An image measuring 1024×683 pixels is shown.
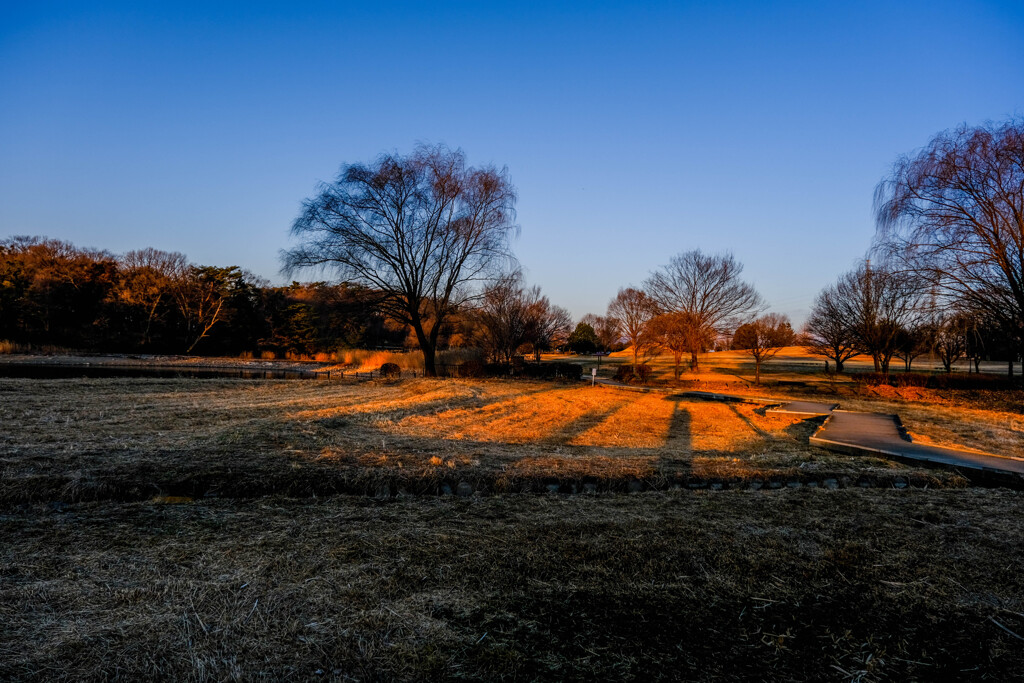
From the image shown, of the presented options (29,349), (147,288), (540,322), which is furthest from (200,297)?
(540,322)

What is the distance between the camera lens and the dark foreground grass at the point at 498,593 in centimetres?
235

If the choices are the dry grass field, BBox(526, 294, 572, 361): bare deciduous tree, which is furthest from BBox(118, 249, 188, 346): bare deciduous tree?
the dry grass field

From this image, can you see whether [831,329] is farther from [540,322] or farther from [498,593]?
[498,593]

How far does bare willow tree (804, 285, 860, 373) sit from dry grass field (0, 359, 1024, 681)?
92.8 ft

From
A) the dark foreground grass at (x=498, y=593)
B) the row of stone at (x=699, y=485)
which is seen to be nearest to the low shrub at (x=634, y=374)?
the row of stone at (x=699, y=485)

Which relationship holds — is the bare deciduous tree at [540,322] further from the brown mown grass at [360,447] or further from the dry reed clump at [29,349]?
the dry reed clump at [29,349]

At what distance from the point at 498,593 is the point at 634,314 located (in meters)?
41.2

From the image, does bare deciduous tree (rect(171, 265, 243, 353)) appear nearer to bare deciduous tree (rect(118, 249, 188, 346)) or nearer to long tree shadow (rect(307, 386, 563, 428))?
bare deciduous tree (rect(118, 249, 188, 346))

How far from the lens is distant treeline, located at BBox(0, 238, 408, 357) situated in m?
37.0

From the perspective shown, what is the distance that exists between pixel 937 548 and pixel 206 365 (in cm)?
3815

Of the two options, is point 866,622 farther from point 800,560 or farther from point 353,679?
point 353,679

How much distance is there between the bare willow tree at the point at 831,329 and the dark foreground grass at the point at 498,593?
30.7 meters

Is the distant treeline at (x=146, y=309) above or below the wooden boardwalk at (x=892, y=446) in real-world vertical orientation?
above

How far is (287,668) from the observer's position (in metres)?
2.25
